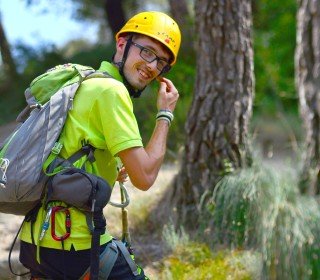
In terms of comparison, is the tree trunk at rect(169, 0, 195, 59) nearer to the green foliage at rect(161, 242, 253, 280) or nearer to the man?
the green foliage at rect(161, 242, 253, 280)

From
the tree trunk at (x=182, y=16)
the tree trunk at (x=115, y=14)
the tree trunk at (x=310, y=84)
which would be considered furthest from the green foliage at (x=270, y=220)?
the tree trunk at (x=115, y=14)

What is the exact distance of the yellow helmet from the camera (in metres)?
3.49

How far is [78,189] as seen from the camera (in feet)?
10.1

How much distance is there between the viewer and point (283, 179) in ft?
18.4

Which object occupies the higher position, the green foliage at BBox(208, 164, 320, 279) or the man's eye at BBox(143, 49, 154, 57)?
the man's eye at BBox(143, 49, 154, 57)

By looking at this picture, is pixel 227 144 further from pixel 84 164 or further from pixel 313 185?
pixel 84 164

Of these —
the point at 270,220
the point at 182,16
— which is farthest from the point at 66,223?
the point at 182,16

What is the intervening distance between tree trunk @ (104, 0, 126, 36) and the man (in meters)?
A: 15.2

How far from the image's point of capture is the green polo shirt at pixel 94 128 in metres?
3.08

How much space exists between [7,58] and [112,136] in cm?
1638

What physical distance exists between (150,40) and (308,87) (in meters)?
2.18

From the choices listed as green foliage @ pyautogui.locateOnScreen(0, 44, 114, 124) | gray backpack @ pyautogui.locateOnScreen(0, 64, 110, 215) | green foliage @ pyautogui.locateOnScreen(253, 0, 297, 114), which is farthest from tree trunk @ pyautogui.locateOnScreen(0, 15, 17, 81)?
gray backpack @ pyautogui.locateOnScreen(0, 64, 110, 215)

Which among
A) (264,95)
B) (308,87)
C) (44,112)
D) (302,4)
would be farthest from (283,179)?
(264,95)

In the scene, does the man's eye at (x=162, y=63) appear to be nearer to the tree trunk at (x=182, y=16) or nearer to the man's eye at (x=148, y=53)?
the man's eye at (x=148, y=53)
